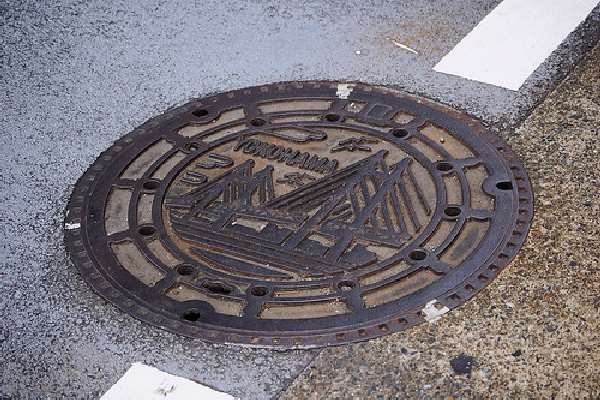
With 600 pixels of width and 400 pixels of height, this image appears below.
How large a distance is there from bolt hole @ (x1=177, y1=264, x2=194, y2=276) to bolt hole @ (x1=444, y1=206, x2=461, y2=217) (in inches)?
32.7

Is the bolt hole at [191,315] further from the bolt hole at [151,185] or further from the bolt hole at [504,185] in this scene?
the bolt hole at [504,185]

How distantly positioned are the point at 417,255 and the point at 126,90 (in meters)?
1.59

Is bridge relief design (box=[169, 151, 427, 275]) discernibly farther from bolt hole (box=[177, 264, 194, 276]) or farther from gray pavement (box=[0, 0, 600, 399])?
gray pavement (box=[0, 0, 600, 399])

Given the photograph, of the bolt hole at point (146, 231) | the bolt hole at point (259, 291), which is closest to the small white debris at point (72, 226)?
the bolt hole at point (146, 231)

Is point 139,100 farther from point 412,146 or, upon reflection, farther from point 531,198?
point 531,198

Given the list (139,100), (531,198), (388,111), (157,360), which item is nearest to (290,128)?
(388,111)

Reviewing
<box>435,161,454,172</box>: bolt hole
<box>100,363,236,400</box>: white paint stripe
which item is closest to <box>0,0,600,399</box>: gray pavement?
<box>100,363,236,400</box>: white paint stripe

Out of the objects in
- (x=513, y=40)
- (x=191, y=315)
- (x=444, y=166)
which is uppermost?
(x=191, y=315)

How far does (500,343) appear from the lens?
258 cm

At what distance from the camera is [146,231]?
3037mm

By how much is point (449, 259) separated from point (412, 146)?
0.60 metres

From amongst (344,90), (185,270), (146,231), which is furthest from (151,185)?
(344,90)

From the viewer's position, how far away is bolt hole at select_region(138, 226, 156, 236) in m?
3.03

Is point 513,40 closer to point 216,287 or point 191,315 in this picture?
point 216,287
